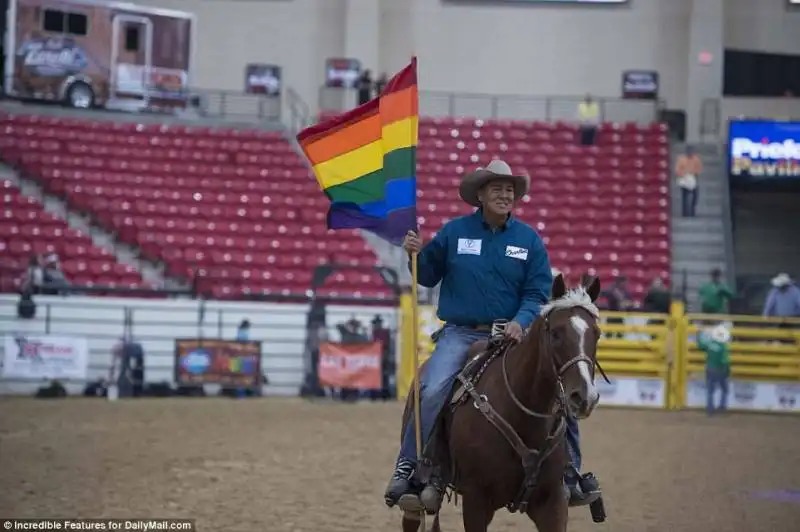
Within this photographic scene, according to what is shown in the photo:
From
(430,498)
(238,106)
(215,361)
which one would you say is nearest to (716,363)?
(215,361)

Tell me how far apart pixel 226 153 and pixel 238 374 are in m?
8.39

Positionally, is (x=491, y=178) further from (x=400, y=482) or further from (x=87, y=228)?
(x=87, y=228)

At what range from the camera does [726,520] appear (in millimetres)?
9125

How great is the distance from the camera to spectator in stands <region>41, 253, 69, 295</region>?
1922 cm

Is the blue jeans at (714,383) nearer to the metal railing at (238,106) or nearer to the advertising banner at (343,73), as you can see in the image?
the advertising banner at (343,73)

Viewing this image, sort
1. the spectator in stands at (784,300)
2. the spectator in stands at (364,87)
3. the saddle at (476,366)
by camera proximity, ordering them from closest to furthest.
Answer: the saddle at (476,366) < the spectator in stands at (784,300) < the spectator in stands at (364,87)

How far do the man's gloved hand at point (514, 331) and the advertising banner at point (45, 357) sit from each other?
1363 centimetres

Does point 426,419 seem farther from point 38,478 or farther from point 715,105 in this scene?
point 715,105

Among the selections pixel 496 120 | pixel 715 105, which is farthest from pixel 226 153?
pixel 715 105

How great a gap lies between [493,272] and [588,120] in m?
21.4

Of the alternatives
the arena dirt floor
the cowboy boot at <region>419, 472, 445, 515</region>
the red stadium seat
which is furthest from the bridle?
the red stadium seat

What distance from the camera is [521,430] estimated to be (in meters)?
6.06

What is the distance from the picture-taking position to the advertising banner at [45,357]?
1847cm

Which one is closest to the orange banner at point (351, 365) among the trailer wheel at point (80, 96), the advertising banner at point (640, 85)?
the advertising banner at point (640, 85)
